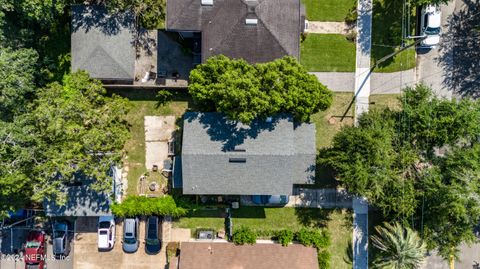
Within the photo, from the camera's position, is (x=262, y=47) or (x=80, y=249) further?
(x=80, y=249)

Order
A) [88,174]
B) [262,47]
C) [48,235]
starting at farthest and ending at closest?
[48,235] → [262,47] → [88,174]

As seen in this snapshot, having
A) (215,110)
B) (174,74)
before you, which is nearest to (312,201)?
(215,110)

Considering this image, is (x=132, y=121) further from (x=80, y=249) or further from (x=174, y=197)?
(x=80, y=249)

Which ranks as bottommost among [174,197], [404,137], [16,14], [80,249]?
[80,249]

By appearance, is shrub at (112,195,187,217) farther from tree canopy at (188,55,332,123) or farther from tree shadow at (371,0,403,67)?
tree shadow at (371,0,403,67)

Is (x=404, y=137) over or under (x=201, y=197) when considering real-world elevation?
over

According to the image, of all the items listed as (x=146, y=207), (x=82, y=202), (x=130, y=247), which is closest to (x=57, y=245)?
(x=82, y=202)

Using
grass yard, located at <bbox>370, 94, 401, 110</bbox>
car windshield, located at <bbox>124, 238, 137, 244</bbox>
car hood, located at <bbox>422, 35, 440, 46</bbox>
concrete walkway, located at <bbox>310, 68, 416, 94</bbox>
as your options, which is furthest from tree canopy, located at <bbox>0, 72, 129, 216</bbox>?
car hood, located at <bbox>422, 35, 440, 46</bbox>
